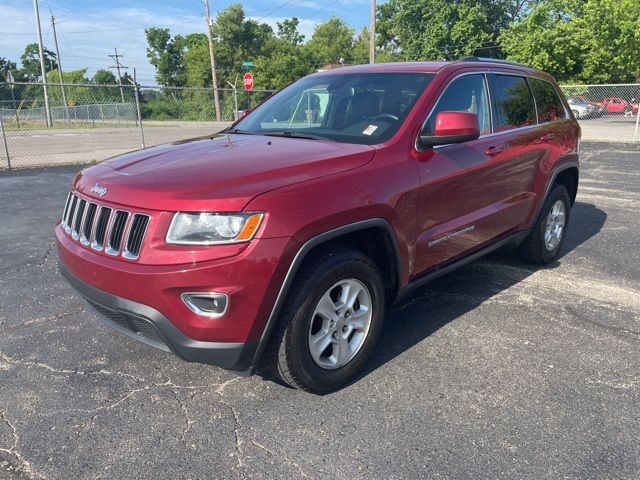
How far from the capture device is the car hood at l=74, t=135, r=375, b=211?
2.46 metres

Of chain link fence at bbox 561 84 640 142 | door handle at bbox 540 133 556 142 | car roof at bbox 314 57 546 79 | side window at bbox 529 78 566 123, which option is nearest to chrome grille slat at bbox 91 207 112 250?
car roof at bbox 314 57 546 79

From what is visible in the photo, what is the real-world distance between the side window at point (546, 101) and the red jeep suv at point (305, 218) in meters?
0.66

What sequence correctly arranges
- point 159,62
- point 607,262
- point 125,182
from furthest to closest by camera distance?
point 159,62 → point 607,262 → point 125,182

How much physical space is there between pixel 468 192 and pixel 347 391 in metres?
1.64

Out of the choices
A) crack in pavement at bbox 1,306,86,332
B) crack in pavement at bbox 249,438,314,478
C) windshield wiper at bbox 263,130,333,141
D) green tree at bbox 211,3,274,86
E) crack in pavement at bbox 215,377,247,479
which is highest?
green tree at bbox 211,3,274,86

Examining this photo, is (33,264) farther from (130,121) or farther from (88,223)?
(130,121)

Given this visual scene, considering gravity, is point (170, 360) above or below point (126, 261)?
below

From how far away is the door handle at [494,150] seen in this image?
3.89m

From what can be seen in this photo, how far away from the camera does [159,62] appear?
247 ft

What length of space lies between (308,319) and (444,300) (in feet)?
6.32

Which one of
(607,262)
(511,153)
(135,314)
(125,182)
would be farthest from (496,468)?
(607,262)

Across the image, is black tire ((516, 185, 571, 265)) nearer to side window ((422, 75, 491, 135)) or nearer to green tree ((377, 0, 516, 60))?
side window ((422, 75, 491, 135))

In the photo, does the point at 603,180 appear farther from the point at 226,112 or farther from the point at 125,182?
the point at 226,112

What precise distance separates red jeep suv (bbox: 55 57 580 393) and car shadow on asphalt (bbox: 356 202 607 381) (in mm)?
416
